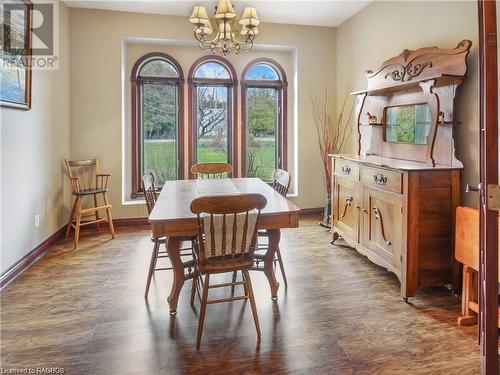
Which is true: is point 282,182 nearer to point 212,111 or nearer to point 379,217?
point 379,217

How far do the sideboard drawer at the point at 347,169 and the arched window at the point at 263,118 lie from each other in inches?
66.6

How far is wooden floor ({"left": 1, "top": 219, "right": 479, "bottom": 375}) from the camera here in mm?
1925

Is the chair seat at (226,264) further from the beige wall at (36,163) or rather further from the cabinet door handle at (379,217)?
the beige wall at (36,163)

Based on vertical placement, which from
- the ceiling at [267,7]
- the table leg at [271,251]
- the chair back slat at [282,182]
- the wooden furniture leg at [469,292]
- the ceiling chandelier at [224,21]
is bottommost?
the wooden furniture leg at [469,292]

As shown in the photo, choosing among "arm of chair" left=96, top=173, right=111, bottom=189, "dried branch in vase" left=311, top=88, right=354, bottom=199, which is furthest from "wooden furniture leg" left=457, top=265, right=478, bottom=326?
"arm of chair" left=96, top=173, right=111, bottom=189

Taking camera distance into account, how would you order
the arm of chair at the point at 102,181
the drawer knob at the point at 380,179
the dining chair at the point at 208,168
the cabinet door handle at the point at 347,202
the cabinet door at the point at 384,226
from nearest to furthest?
1. the cabinet door at the point at 384,226
2. the drawer knob at the point at 380,179
3. the cabinet door handle at the point at 347,202
4. the dining chair at the point at 208,168
5. the arm of chair at the point at 102,181

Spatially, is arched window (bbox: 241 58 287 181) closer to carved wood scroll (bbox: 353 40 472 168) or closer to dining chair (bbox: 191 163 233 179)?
dining chair (bbox: 191 163 233 179)

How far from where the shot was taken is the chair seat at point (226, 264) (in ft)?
7.04

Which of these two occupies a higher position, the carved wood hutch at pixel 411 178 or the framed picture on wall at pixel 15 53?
the framed picture on wall at pixel 15 53

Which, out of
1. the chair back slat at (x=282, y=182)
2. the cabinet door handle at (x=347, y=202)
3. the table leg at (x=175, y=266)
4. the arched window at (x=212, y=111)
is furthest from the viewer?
the arched window at (x=212, y=111)

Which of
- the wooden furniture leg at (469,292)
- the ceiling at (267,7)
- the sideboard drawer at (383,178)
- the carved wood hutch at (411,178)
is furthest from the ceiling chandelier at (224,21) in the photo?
the wooden furniture leg at (469,292)

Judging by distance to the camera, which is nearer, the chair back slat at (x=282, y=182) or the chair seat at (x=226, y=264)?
the chair seat at (x=226, y=264)

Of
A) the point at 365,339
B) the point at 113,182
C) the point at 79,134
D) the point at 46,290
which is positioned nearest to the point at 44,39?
the point at 79,134

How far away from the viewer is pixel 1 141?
285 cm
